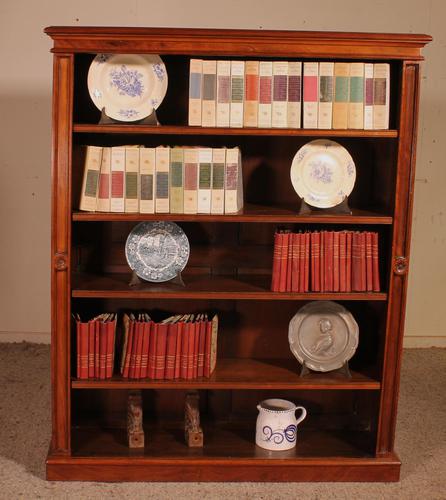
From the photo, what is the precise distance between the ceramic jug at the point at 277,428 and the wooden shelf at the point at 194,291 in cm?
44

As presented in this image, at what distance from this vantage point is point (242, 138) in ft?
9.76

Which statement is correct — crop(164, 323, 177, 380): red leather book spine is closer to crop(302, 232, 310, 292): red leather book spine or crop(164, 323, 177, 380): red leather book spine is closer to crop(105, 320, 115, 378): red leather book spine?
crop(105, 320, 115, 378): red leather book spine

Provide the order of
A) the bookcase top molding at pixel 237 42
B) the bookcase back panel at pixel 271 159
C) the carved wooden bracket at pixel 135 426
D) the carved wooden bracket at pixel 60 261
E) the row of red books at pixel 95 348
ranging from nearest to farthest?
the bookcase top molding at pixel 237 42, the carved wooden bracket at pixel 60 261, the row of red books at pixel 95 348, the carved wooden bracket at pixel 135 426, the bookcase back panel at pixel 271 159

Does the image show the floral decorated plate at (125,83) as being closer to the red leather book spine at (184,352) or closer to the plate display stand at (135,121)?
the plate display stand at (135,121)

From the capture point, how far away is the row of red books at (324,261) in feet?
8.88

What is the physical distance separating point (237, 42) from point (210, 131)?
30cm

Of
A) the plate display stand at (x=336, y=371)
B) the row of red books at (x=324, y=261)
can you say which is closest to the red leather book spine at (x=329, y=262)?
the row of red books at (x=324, y=261)

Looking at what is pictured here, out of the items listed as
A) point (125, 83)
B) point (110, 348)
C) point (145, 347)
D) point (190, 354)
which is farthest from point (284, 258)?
point (125, 83)

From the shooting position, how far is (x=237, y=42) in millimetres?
2529

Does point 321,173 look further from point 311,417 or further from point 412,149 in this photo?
point 311,417

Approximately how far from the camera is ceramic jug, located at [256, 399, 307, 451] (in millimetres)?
2809

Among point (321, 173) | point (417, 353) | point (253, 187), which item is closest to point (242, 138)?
point (253, 187)

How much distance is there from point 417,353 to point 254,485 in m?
1.89

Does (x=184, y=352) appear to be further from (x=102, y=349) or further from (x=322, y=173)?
(x=322, y=173)
